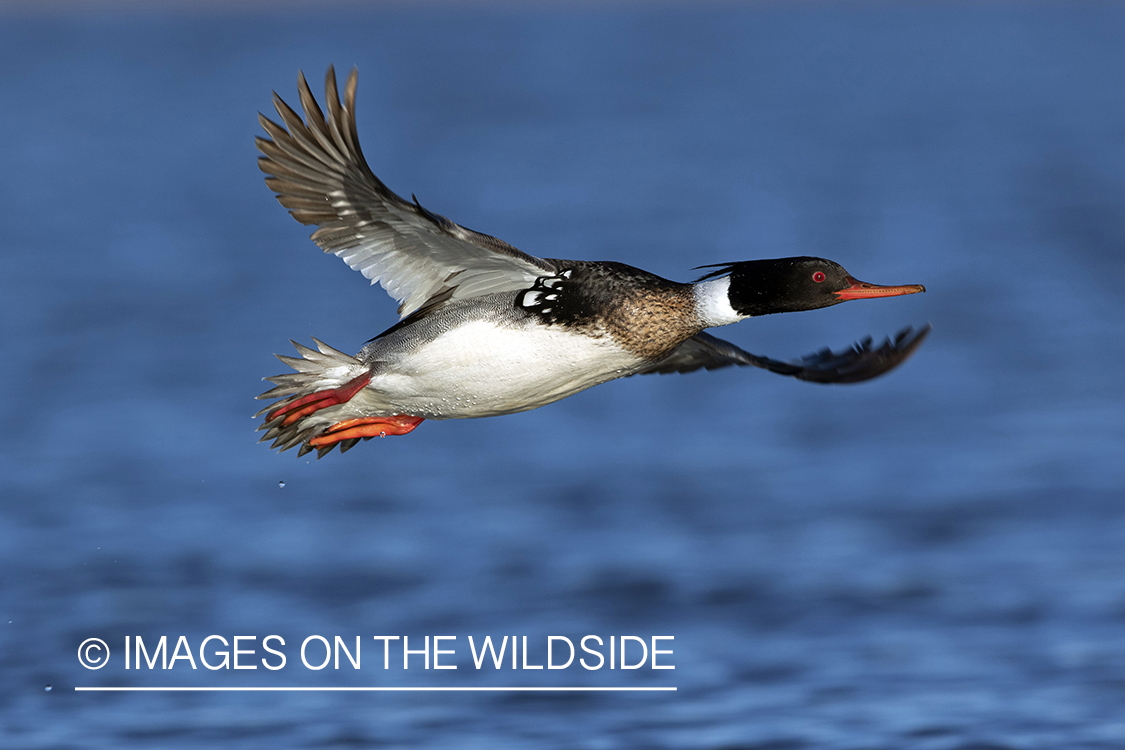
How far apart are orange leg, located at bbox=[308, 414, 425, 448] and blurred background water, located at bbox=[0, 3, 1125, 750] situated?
8.10 ft

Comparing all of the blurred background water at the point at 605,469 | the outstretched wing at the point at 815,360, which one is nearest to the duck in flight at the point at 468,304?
the outstretched wing at the point at 815,360

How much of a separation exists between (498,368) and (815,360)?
2.36 metres

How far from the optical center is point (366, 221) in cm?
677

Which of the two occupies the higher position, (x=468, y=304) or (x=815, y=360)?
(x=815, y=360)

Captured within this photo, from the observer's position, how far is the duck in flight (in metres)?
6.66

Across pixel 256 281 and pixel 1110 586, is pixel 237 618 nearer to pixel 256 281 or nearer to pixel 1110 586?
pixel 1110 586

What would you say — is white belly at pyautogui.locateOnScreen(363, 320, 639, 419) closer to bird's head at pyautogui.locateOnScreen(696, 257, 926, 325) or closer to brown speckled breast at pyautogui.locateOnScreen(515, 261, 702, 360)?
brown speckled breast at pyautogui.locateOnScreen(515, 261, 702, 360)

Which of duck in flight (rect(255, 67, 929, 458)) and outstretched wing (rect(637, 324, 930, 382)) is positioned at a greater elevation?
outstretched wing (rect(637, 324, 930, 382))

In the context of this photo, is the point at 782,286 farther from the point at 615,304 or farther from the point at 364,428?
the point at 364,428

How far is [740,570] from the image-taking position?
13.0 m

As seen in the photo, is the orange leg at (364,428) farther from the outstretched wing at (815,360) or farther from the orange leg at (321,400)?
the outstretched wing at (815,360)

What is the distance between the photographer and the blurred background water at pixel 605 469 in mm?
10172

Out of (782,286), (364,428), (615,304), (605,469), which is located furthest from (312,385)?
(605,469)

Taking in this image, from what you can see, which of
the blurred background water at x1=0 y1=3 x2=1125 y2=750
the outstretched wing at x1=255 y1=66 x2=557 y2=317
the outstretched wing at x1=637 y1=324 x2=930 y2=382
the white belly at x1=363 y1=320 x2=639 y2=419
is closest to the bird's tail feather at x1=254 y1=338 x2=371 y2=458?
the white belly at x1=363 y1=320 x2=639 y2=419
